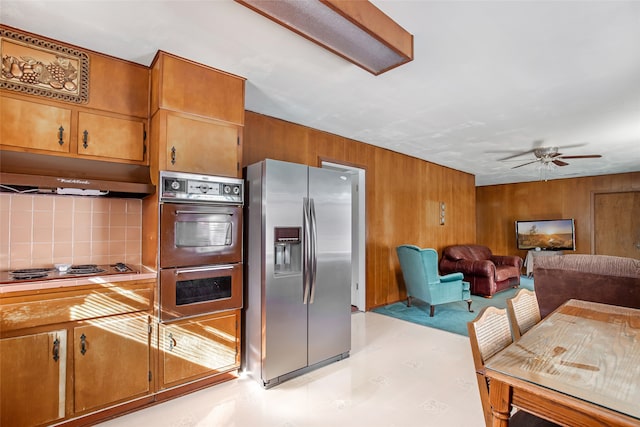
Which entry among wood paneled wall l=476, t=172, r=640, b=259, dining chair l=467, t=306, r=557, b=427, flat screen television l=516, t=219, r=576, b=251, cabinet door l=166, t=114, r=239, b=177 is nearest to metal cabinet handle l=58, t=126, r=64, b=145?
→ cabinet door l=166, t=114, r=239, b=177

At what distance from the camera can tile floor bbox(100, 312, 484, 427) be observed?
2.04m

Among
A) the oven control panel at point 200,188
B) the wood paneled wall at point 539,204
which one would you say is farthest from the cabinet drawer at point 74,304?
the wood paneled wall at point 539,204

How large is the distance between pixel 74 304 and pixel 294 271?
4.98 feet

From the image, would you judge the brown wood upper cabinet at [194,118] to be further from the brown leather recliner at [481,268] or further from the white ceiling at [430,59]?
the brown leather recliner at [481,268]

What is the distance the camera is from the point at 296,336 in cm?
262

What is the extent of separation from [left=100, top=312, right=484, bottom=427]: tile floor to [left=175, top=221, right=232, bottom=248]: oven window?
1.16 metres

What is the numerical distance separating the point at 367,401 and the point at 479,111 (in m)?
3.09

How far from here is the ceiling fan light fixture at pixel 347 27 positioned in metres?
1.62

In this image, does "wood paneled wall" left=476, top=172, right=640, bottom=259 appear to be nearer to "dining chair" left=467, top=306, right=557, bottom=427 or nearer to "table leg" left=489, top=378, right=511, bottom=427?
"dining chair" left=467, top=306, right=557, bottom=427

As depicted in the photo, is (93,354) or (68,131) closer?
(93,354)

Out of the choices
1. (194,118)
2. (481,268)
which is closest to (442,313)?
(481,268)

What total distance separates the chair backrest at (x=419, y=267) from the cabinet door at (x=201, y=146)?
2856mm

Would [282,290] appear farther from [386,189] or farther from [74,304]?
[386,189]

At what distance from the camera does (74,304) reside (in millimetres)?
1932
